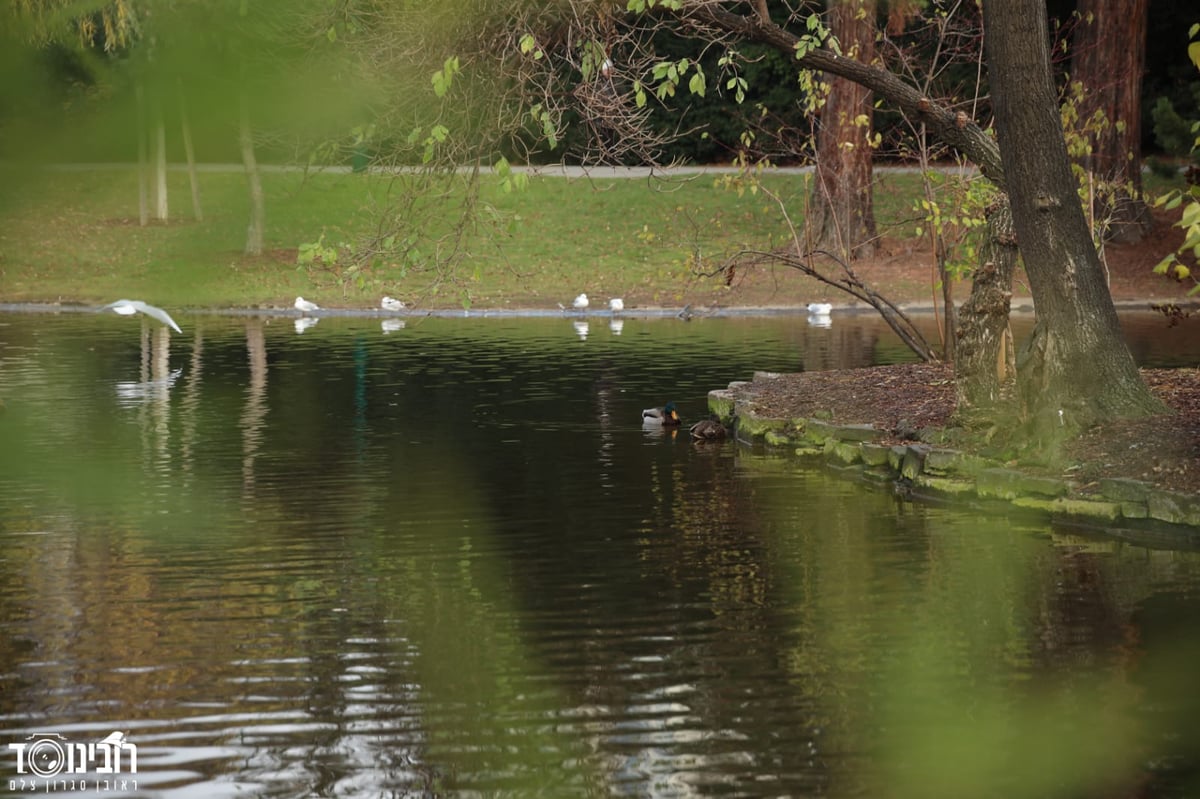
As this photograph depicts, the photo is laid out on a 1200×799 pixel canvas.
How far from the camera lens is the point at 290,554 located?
11773 millimetres

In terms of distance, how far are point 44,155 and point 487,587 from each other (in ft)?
33.1

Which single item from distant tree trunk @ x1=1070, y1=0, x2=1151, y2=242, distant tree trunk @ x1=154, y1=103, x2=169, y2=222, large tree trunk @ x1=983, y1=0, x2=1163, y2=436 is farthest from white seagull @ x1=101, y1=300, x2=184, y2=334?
distant tree trunk @ x1=1070, y1=0, x2=1151, y2=242

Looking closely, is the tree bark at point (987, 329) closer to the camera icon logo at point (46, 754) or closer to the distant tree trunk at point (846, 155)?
the camera icon logo at point (46, 754)

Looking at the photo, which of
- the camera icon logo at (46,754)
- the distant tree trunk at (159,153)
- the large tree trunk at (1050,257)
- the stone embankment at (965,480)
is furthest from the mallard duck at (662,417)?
the distant tree trunk at (159,153)

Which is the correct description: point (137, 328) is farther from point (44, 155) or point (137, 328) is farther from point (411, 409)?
point (44, 155)

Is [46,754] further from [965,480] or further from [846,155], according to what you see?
[846,155]

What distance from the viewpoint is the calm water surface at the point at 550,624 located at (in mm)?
6785

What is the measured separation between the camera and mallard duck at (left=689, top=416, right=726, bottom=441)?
17688mm

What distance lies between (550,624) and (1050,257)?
6.61 m

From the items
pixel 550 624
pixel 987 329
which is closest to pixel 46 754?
pixel 550 624

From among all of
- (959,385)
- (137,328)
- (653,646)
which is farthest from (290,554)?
(137,328)

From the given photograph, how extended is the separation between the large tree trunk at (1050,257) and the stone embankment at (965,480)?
2.35ft

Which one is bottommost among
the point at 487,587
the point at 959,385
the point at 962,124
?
the point at 487,587

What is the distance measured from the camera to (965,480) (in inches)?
556
